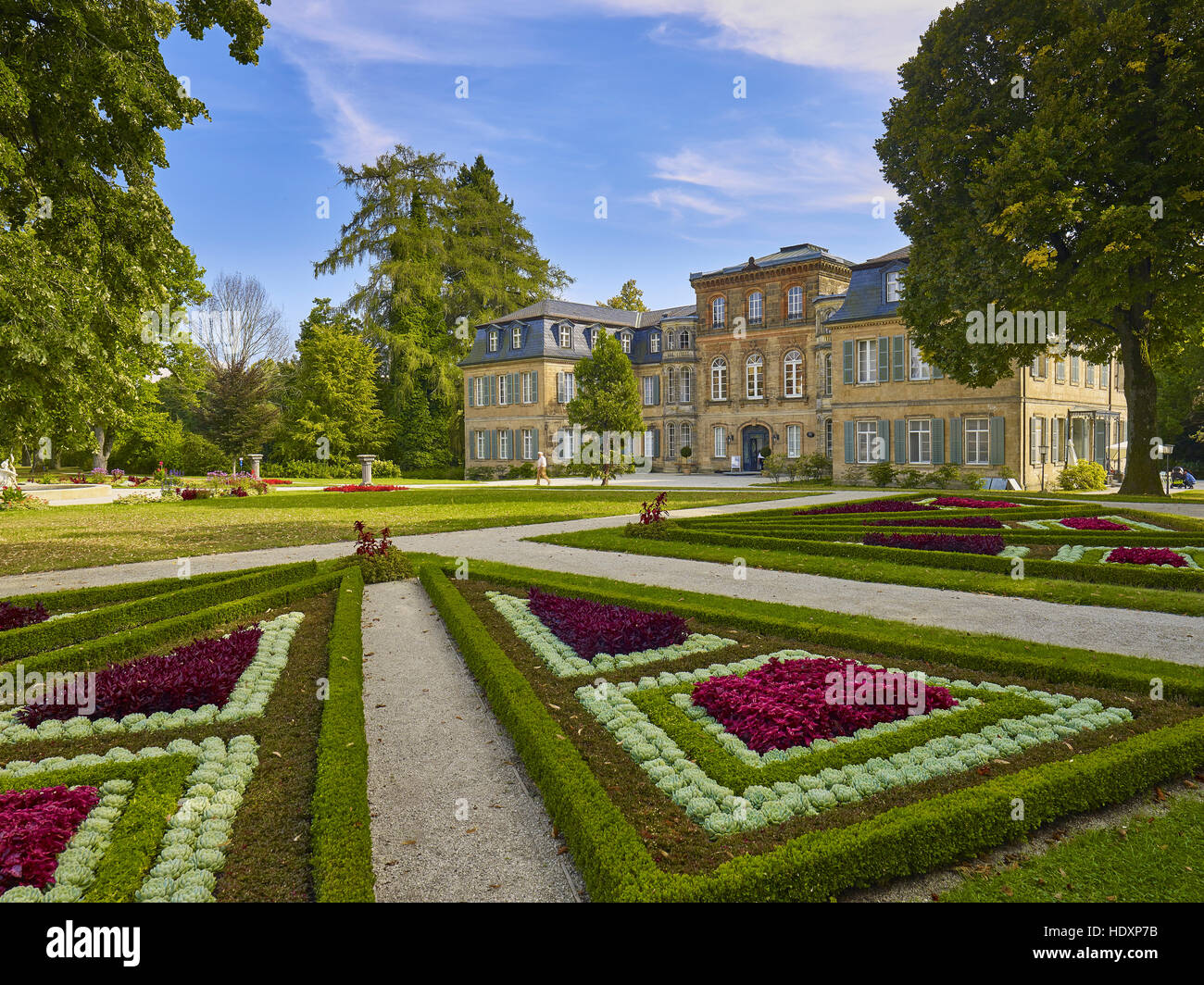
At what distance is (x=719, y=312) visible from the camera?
145ft

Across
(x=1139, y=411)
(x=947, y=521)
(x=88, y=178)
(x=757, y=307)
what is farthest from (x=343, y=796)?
(x=757, y=307)

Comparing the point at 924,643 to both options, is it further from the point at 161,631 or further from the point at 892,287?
the point at 892,287

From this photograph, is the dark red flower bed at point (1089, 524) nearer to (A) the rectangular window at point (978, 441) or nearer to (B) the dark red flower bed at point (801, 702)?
(B) the dark red flower bed at point (801, 702)

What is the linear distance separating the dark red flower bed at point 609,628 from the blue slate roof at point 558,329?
39168 millimetres

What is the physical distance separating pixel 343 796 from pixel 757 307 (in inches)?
1644

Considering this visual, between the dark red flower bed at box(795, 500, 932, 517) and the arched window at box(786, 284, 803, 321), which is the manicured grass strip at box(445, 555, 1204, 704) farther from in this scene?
the arched window at box(786, 284, 803, 321)

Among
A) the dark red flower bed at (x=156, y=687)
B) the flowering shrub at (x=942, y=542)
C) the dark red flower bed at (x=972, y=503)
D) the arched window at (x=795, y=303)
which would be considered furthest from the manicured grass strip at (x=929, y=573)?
the arched window at (x=795, y=303)

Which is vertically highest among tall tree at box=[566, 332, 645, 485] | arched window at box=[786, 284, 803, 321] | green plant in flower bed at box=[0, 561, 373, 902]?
arched window at box=[786, 284, 803, 321]

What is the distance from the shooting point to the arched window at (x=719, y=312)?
43812mm

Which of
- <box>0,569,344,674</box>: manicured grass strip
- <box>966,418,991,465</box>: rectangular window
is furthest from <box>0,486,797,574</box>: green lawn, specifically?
<box>966,418,991,465</box>: rectangular window

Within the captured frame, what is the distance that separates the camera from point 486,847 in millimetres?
3332

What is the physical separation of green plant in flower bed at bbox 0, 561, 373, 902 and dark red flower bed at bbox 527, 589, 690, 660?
1698 millimetres

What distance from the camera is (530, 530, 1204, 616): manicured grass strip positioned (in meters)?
7.85
